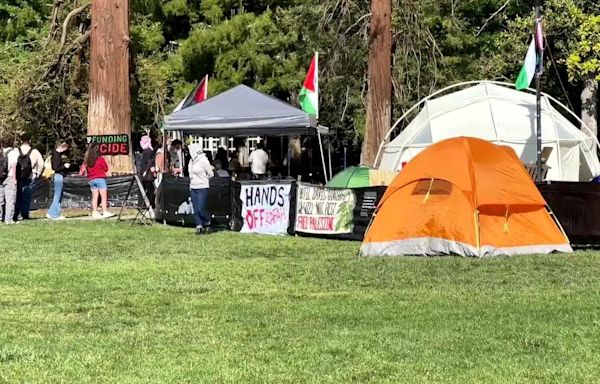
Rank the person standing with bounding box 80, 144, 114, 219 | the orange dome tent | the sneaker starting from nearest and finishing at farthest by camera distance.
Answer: the orange dome tent
the person standing with bounding box 80, 144, 114, 219
the sneaker

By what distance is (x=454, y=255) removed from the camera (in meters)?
12.5

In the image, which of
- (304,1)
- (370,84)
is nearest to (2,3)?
(304,1)

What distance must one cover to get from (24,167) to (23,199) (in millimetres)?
1098

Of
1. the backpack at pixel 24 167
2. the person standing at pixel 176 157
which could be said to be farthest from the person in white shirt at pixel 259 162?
the backpack at pixel 24 167

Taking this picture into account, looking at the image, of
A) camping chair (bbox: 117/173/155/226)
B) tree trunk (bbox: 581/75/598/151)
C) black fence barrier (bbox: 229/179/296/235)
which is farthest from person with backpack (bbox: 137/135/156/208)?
tree trunk (bbox: 581/75/598/151)

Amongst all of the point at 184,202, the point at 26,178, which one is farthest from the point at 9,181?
the point at 184,202

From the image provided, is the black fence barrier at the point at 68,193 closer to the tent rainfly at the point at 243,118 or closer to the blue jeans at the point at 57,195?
the blue jeans at the point at 57,195

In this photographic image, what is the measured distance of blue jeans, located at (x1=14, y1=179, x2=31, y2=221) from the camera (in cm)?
1880

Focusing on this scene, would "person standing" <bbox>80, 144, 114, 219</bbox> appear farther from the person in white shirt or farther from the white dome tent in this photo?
the white dome tent

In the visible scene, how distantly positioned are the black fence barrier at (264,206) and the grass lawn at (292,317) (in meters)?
2.95

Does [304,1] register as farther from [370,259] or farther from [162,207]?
[370,259]

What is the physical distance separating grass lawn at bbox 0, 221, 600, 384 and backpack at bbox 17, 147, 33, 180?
5.62 metres

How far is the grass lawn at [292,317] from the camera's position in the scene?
19.7 feet

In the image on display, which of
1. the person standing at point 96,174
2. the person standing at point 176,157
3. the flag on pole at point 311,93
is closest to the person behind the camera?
the person standing at point 96,174
